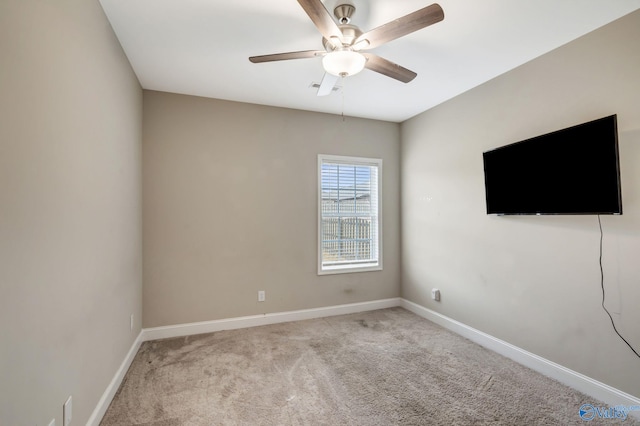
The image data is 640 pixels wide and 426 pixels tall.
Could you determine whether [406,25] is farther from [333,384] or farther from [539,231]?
[333,384]

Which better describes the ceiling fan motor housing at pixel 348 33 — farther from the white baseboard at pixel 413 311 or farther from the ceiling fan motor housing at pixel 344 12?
the white baseboard at pixel 413 311

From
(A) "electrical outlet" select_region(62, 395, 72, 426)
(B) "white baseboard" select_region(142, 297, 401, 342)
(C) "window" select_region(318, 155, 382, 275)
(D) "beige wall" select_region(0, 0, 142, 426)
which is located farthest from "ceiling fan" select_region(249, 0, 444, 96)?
(B) "white baseboard" select_region(142, 297, 401, 342)

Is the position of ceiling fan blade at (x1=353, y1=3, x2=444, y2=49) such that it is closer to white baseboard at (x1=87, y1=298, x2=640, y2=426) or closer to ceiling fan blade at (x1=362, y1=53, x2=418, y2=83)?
ceiling fan blade at (x1=362, y1=53, x2=418, y2=83)

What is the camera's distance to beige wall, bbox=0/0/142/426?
1.06 meters

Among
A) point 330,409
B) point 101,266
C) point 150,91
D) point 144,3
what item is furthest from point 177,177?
point 330,409

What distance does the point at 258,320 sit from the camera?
3.43 metres

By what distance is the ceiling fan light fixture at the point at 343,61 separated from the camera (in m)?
1.69

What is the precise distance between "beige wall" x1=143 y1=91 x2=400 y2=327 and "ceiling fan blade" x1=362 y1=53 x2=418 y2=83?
1.78 meters

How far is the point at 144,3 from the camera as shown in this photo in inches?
72.6

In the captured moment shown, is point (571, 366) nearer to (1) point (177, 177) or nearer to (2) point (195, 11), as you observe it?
(2) point (195, 11)

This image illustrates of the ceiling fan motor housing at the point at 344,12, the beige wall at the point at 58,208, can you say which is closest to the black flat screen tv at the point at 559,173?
the ceiling fan motor housing at the point at 344,12

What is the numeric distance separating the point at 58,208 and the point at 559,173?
3.30m

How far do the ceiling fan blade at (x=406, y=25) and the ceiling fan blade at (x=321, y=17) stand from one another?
180 millimetres

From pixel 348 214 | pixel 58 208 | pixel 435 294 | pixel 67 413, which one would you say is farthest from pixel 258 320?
pixel 58 208
